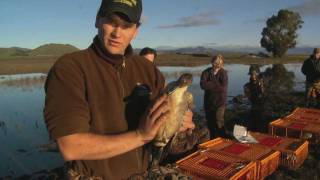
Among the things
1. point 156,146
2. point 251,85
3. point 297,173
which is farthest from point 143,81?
point 251,85

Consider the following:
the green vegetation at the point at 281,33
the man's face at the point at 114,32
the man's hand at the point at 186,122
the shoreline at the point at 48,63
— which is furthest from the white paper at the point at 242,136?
the green vegetation at the point at 281,33

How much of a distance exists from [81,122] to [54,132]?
7.1 inches

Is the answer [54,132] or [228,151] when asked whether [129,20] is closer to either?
[54,132]

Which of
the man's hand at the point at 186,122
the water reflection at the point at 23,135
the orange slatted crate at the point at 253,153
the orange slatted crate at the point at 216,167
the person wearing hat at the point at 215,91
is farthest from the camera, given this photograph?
the water reflection at the point at 23,135

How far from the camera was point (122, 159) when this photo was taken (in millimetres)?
2791

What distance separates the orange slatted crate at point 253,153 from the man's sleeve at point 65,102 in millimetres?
5060

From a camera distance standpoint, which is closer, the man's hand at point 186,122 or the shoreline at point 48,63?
the man's hand at point 186,122

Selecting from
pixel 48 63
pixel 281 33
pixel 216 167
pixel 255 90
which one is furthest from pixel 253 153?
pixel 281 33

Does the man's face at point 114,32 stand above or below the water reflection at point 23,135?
above

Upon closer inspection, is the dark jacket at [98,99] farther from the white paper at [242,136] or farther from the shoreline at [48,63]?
the shoreline at [48,63]

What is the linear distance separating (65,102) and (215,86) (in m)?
8.71

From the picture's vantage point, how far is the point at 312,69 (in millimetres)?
13367

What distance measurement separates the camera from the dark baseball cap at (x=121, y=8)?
8.50 ft

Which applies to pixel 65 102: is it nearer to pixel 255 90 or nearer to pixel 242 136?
pixel 242 136
